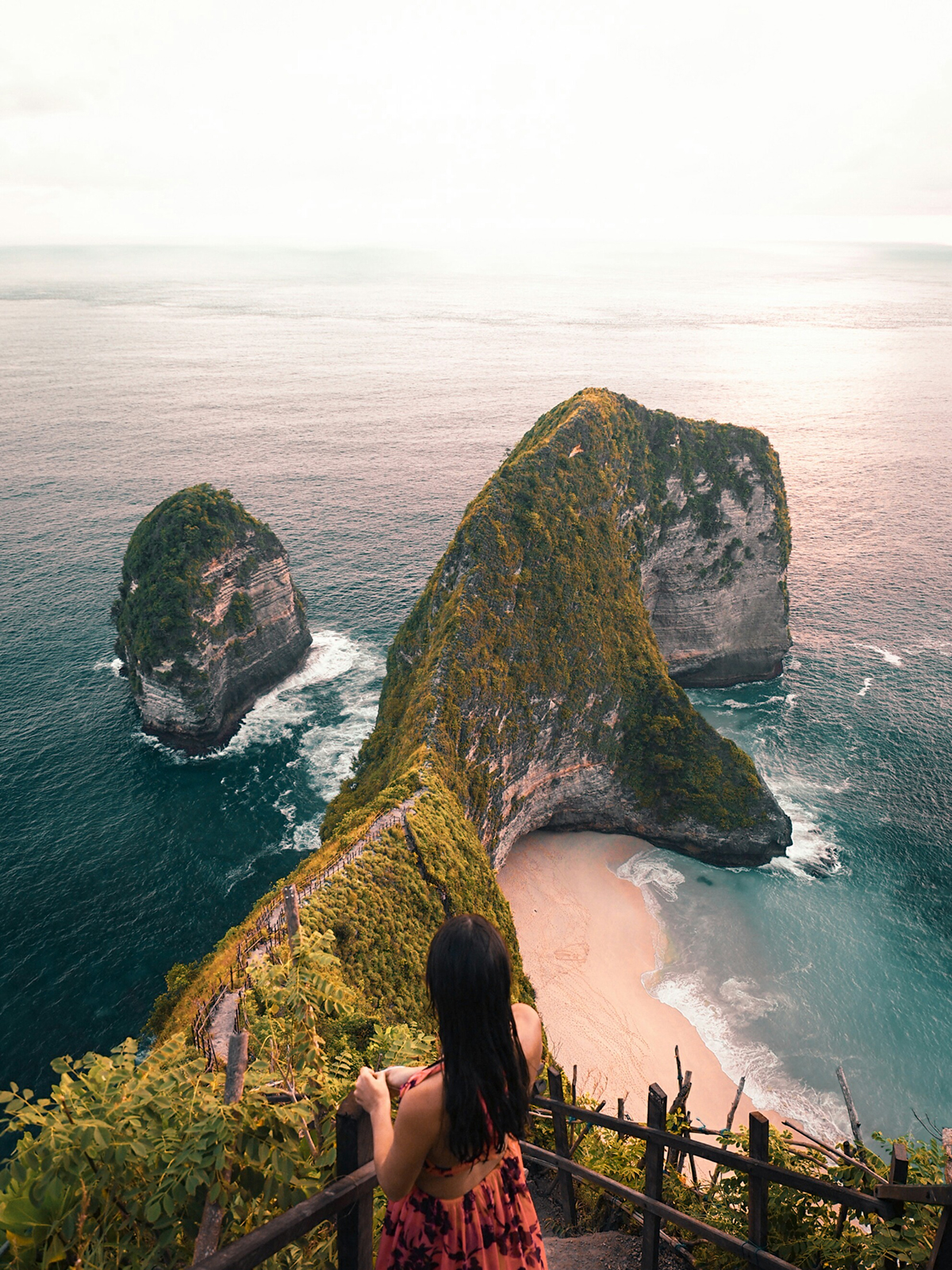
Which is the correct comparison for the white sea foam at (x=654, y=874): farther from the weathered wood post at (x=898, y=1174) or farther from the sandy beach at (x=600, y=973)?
the weathered wood post at (x=898, y=1174)

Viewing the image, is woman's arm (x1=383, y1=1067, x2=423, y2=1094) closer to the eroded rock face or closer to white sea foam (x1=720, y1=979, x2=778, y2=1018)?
white sea foam (x1=720, y1=979, x2=778, y2=1018)

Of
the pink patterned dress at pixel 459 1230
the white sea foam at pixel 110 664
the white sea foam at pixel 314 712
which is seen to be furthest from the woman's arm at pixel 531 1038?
the white sea foam at pixel 110 664

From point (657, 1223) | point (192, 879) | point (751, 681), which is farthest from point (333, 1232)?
point (751, 681)

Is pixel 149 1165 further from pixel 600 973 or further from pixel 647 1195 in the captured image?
pixel 600 973

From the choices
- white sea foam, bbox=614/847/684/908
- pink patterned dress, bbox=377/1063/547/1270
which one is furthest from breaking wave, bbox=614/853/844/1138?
pink patterned dress, bbox=377/1063/547/1270

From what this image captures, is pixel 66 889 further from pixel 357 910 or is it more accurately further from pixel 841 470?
pixel 841 470
